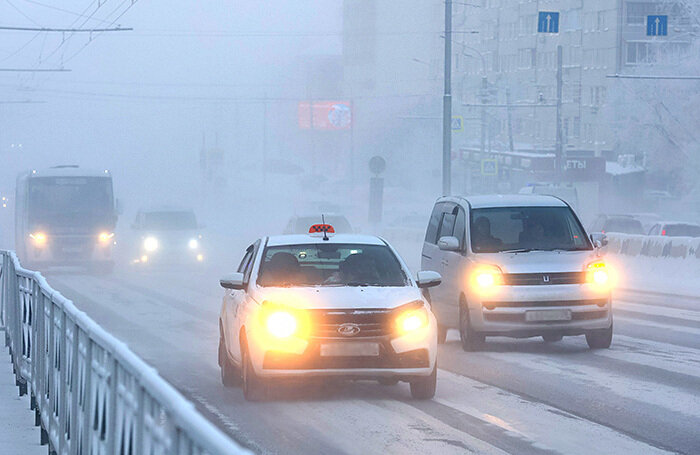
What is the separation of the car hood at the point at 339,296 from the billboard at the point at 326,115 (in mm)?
103596

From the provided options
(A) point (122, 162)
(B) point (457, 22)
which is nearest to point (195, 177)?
(A) point (122, 162)

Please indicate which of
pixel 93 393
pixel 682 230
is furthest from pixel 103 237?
pixel 93 393

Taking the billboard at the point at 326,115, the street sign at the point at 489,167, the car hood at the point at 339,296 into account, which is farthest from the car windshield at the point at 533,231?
the billboard at the point at 326,115

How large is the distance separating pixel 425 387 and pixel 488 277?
4.31 metres

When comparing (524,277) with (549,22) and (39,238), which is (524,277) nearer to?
(39,238)

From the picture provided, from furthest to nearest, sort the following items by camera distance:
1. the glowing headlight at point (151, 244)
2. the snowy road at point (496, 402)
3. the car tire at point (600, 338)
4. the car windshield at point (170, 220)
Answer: the car windshield at point (170, 220), the glowing headlight at point (151, 244), the car tire at point (600, 338), the snowy road at point (496, 402)

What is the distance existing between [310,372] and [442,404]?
1.14m

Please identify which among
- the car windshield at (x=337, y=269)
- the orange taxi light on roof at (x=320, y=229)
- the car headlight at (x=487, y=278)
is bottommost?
the car headlight at (x=487, y=278)

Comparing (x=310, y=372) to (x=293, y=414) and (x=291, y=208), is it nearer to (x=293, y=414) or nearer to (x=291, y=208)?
(x=293, y=414)

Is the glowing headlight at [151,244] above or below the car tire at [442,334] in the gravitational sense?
below

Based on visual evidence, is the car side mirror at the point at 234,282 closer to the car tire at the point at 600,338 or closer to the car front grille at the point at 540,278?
the car front grille at the point at 540,278

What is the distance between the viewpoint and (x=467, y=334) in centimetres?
1619

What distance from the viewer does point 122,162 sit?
6521 inches

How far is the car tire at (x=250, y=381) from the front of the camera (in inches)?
460
